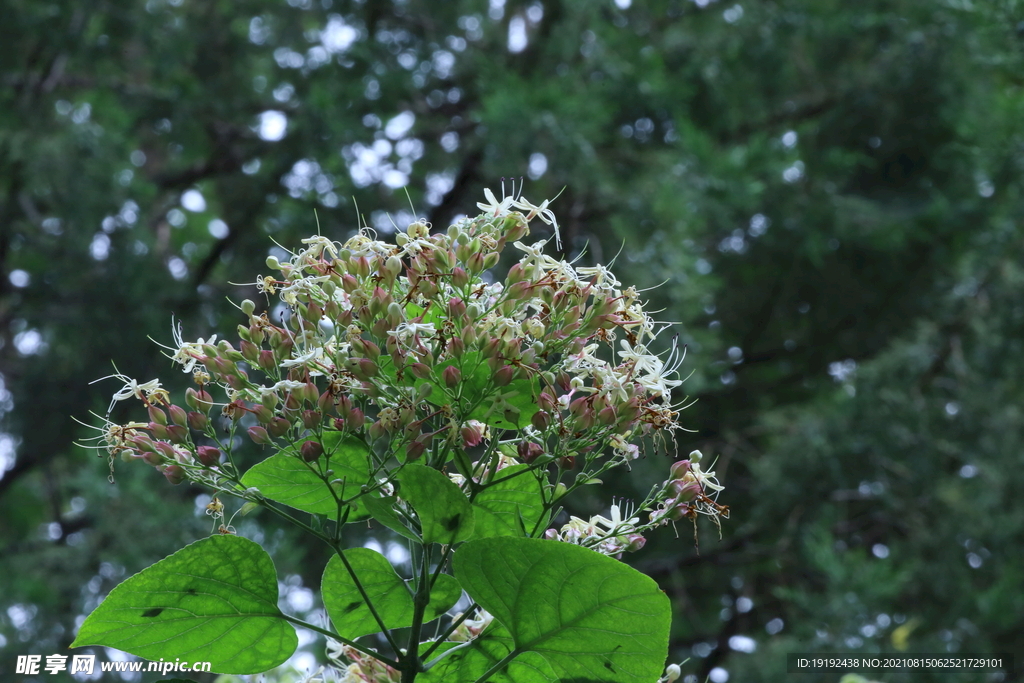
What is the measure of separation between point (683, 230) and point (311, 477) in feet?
11.3

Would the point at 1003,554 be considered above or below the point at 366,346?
below

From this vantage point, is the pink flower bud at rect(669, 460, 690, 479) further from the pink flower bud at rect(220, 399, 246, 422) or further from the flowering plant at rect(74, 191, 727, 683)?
the pink flower bud at rect(220, 399, 246, 422)

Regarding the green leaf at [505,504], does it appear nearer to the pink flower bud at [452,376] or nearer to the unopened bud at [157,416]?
the pink flower bud at [452,376]

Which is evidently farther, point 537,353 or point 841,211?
point 841,211

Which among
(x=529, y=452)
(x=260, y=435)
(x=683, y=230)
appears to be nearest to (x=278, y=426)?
(x=260, y=435)

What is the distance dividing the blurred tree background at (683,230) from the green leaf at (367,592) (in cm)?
265

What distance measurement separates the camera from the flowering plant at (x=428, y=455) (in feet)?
2.59

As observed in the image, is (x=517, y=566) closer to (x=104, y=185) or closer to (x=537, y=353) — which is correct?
(x=537, y=353)

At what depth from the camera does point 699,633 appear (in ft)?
16.1

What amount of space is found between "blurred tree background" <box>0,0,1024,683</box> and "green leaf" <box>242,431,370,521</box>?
8.90 feet

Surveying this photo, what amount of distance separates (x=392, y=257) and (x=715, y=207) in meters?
3.78


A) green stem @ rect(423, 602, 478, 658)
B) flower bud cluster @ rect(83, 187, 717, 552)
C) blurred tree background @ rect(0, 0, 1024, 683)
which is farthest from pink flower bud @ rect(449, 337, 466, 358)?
blurred tree background @ rect(0, 0, 1024, 683)

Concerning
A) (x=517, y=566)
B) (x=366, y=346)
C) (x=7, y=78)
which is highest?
(x=366, y=346)

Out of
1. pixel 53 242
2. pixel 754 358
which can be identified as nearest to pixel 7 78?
pixel 53 242
